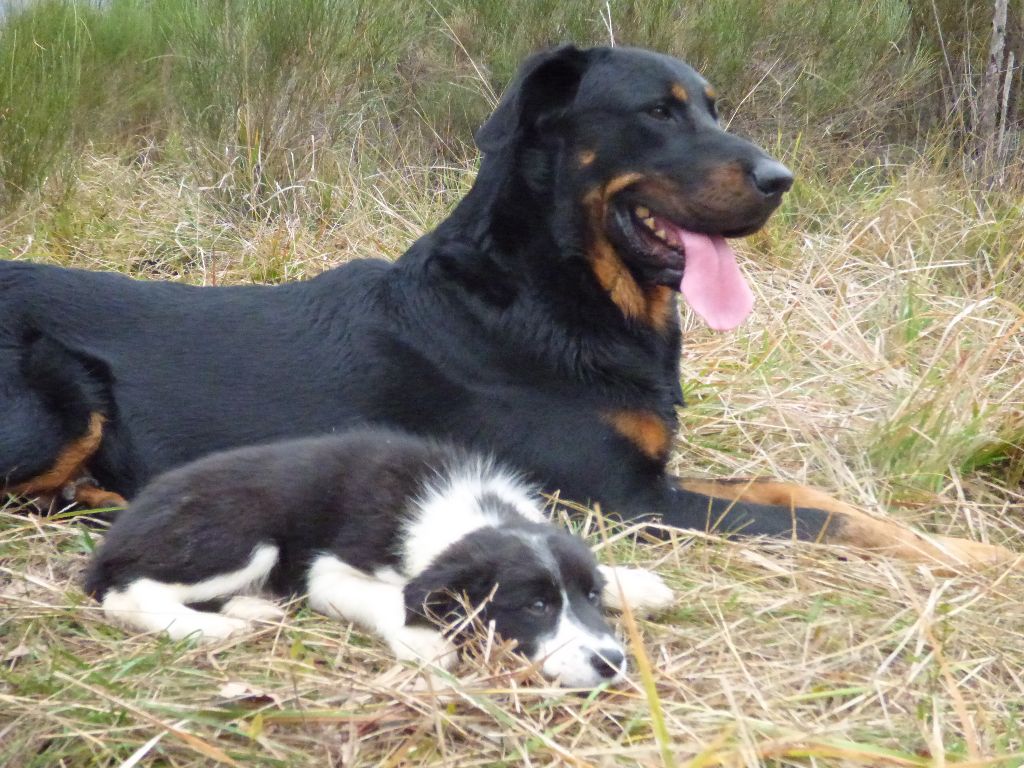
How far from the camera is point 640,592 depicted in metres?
2.71

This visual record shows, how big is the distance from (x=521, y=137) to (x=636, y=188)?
1.21 feet

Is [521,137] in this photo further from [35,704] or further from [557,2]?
[557,2]

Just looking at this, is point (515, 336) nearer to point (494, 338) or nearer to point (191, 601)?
point (494, 338)

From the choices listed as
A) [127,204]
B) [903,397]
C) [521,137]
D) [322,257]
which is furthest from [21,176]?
[903,397]

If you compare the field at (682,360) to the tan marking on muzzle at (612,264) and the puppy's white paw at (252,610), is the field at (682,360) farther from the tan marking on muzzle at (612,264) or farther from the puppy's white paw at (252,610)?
the tan marking on muzzle at (612,264)

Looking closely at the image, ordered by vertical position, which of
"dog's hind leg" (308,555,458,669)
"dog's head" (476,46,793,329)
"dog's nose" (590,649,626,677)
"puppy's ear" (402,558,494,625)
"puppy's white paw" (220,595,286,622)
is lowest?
"puppy's white paw" (220,595,286,622)

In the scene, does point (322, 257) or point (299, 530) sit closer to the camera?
point (299, 530)

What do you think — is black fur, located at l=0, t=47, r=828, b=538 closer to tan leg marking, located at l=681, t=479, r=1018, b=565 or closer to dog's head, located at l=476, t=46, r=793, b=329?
dog's head, located at l=476, t=46, r=793, b=329

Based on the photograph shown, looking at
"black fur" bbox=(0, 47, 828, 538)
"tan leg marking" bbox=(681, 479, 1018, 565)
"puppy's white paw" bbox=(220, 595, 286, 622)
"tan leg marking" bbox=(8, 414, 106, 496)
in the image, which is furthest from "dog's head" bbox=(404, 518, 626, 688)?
"tan leg marking" bbox=(8, 414, 106, 496)

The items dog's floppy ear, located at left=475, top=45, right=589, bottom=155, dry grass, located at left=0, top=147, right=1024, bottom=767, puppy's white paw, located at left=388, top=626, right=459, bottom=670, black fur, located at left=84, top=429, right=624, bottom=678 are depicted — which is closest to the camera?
dry grass, located at left=0, top=147, right=1024, bottom=767

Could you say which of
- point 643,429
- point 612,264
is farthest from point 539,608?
point 612,264

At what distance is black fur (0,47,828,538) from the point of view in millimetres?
3334

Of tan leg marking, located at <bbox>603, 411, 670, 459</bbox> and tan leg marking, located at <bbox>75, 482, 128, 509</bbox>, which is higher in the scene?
tan leg marking, located at <bbox>603, 411, 670, 459</bbox>

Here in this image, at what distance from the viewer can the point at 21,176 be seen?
582cm
